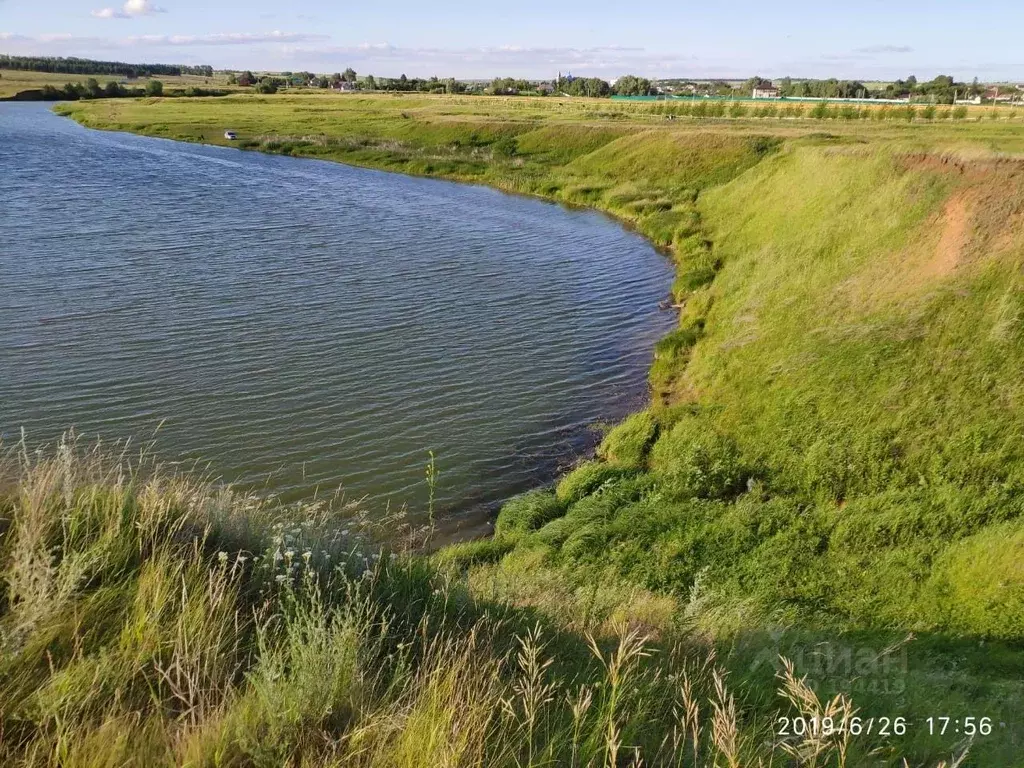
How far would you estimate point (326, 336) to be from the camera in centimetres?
2020

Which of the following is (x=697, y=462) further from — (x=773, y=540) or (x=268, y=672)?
(x=268, y=672)

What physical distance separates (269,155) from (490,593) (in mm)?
69596

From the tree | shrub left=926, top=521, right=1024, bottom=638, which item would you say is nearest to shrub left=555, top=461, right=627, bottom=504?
shrub left=926, top=521, right=1024, bottom=638

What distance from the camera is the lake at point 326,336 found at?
46.9 ft

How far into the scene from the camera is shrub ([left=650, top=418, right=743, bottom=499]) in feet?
39.9

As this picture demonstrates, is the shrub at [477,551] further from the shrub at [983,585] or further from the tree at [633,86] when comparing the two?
the tree at [633,86]

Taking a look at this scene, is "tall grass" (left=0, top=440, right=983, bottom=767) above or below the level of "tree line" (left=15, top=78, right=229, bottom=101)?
below

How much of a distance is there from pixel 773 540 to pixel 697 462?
2.55m

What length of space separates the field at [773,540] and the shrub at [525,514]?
0.20 ft

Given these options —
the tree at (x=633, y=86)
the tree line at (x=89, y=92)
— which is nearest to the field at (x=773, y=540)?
the tree line at (x=89, y=92)

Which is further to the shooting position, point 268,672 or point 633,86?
point 633,86

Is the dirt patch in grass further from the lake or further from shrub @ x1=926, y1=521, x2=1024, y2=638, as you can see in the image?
shrub @ x1=926, y1=521, x2=1024, y2=638

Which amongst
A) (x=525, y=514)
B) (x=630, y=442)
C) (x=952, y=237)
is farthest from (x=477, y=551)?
(x=952, y=237)

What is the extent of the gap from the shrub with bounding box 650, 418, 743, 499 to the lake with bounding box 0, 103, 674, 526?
2.04 m
